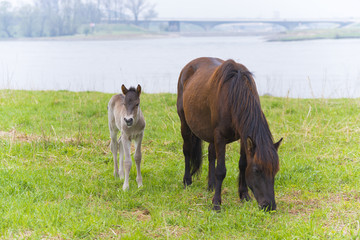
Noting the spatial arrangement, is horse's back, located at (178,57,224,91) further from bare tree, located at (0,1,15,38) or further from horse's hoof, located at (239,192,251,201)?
bare tree, located at (0,1,15,38)

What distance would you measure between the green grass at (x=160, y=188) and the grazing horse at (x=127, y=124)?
0.98 feet

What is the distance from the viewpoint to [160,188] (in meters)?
5.58

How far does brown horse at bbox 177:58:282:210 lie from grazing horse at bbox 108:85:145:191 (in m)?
0.72

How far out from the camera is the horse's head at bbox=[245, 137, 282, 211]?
4.15 meters

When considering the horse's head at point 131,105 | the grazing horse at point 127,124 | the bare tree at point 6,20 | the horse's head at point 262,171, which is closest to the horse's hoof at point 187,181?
the grazing horse at point 127,124

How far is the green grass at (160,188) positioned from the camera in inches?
162

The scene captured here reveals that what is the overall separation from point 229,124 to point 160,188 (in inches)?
61.4

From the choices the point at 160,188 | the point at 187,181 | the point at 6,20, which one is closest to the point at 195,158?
the point at 187,181

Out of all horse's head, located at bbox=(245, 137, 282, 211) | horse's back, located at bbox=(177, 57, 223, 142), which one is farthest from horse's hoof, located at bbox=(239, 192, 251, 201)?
horse's back, located at bbox=(177, 57, 223, 142)

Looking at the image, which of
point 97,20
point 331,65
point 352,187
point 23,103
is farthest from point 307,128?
point 97,20

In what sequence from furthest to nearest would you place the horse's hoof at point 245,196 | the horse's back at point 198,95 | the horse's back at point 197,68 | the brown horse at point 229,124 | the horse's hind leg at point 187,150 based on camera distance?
the horse's hind leg at point 187,150 → the horse's back at point 197,68 → the horse's back at point 198,95 → the horse's hoof at point 245,196 → the brown horse at point 229,124

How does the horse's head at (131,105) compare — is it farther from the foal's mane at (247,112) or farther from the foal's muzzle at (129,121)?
the foal's mane at (247,112)

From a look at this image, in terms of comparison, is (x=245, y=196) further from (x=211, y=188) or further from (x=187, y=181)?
(x=187, y=181)

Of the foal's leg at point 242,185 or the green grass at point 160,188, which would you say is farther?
the foal's leg at point 242,185
